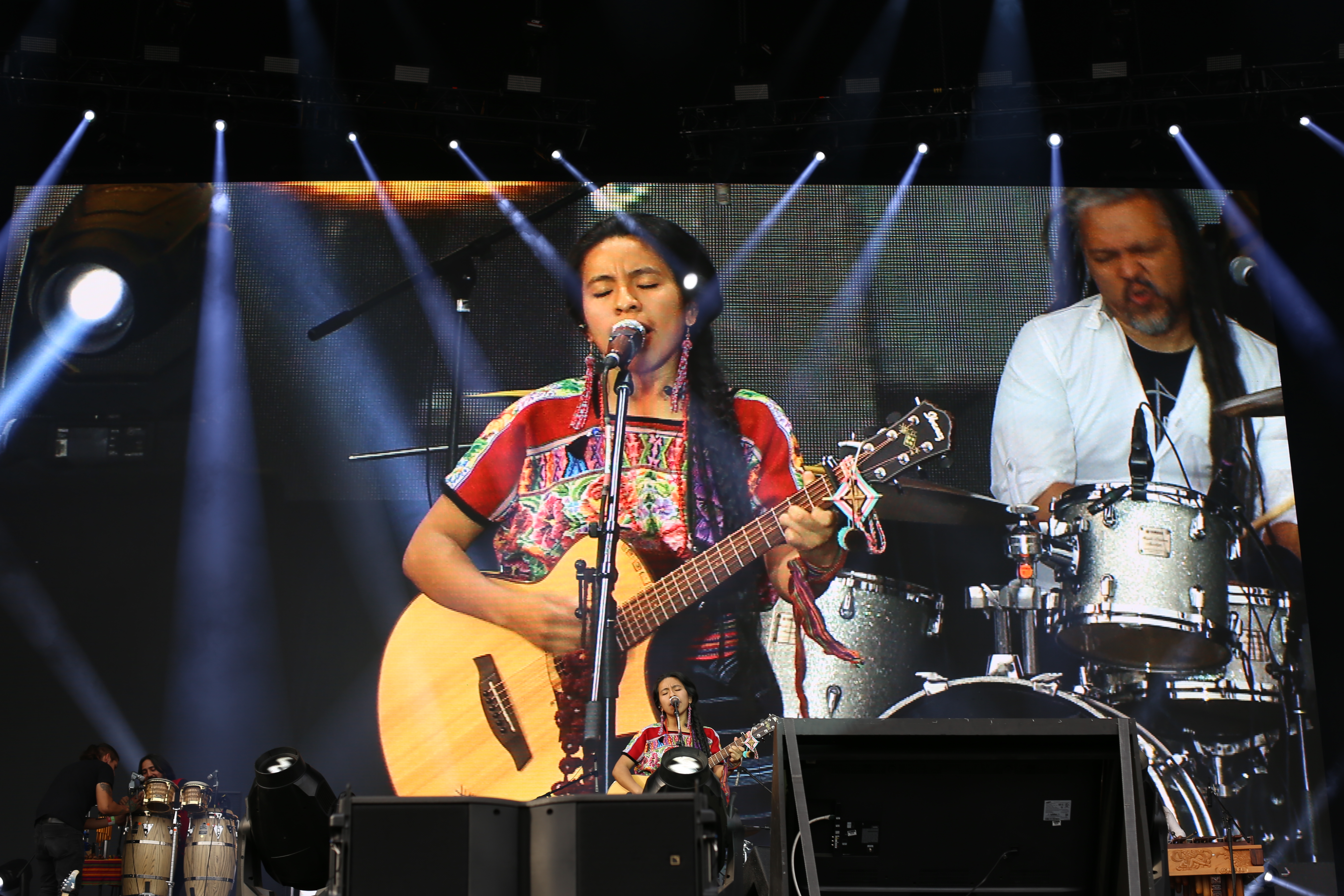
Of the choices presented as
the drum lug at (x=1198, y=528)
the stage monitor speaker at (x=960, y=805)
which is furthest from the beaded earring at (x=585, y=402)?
the stage monitor speaker at (x=960, y=805)

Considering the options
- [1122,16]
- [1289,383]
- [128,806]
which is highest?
[1122,16]

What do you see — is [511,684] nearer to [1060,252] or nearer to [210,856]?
[210,856]

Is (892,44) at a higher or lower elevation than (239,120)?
higher

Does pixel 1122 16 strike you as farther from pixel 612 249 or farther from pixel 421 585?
pixel 421 585

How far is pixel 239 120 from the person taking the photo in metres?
7.57

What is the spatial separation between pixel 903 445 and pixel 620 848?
532 cm

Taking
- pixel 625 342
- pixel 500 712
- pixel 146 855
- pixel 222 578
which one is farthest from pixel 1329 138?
pixel 146 855

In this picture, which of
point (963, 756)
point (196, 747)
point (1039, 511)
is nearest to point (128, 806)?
point (196, 747)

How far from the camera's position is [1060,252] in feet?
24.8

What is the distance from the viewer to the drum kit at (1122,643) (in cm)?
668

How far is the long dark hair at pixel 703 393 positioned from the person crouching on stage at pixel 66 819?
3.21 m

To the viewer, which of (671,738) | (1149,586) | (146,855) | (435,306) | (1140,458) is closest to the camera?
(671,738)

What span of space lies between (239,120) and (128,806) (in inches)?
156

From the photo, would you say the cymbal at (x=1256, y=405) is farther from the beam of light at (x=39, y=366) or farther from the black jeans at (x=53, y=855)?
the beam of light at (x=39, y=366)
